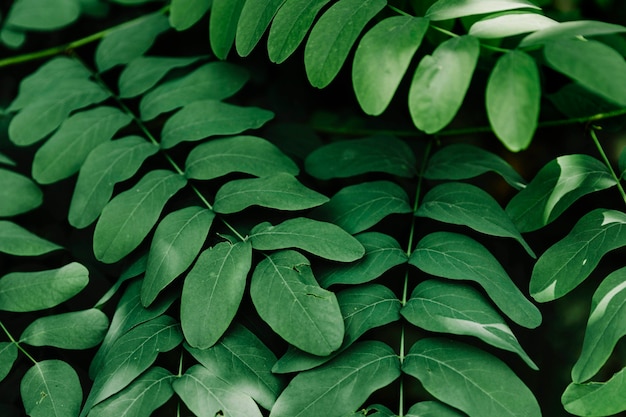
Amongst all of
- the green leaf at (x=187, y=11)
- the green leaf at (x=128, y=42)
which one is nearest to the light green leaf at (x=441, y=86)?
the green leaf at (x=187, y=11)

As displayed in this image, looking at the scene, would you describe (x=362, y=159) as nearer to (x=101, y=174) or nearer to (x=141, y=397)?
(x=101, y=174)

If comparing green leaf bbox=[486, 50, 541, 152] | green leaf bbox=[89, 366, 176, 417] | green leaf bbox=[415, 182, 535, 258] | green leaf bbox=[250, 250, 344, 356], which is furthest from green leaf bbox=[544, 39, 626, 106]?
green leaf bbox=[89, 366, 176, 417]

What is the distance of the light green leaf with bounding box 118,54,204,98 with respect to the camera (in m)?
1.36

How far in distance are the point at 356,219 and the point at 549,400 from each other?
0.50 metres

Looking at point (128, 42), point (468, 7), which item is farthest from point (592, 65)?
point (128, 42)

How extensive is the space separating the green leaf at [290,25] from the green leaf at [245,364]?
43 centimetres

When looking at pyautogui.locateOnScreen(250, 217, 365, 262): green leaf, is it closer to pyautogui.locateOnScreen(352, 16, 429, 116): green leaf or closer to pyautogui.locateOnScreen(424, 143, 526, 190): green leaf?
pyautogui.locateOnScreen(352, 16, 429, 116): green leaf

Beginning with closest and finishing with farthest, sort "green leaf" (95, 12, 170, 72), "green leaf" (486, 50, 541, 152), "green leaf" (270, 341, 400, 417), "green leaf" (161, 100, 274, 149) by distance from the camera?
"green leaf" (486, 50, 541, 152), "green leaf" (270, 341, 400, 417), "green leaf" (161, 100, 274, 149), "green leaf" (95, 12, 170, 72)

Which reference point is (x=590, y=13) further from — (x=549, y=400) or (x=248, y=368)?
(x=248, y=368)

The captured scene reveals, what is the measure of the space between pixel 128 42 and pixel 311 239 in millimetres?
804

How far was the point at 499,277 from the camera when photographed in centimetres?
95

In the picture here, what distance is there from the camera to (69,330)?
1019mm

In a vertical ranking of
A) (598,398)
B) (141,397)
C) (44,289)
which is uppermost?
(44,289)

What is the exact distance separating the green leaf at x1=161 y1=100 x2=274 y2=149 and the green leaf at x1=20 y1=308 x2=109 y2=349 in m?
0.35
